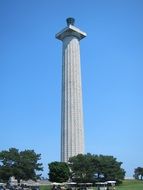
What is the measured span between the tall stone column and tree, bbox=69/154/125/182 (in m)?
18.7

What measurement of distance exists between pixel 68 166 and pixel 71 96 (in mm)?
28206

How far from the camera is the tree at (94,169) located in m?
88.0

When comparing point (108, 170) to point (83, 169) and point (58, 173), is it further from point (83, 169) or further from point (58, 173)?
point (58, 173)

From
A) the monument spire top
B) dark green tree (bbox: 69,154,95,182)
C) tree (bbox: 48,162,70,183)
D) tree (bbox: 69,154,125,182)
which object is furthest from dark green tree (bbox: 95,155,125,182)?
the monument spire top

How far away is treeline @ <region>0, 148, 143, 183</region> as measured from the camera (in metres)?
86.7

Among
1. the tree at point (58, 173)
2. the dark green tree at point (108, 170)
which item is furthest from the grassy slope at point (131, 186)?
the tree at point (58, 173)

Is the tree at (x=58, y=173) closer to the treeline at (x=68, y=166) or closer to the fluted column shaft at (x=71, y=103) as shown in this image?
the treeline at (x=68, y=166)

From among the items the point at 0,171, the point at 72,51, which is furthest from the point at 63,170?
the point at 72,51

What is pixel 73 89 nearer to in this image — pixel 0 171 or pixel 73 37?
pixel 73 37

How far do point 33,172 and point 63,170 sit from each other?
944cm

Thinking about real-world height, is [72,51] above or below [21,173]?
above

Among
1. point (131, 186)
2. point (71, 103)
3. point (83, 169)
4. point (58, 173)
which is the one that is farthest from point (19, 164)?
point (71, 103)

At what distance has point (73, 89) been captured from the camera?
115 meters

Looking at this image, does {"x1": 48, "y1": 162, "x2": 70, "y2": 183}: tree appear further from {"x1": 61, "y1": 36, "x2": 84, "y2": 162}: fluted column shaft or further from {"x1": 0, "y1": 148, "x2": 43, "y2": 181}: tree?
{"x1": 61, "y1": 36, "x2": 84, "y2": 162}: fluted column shaft
